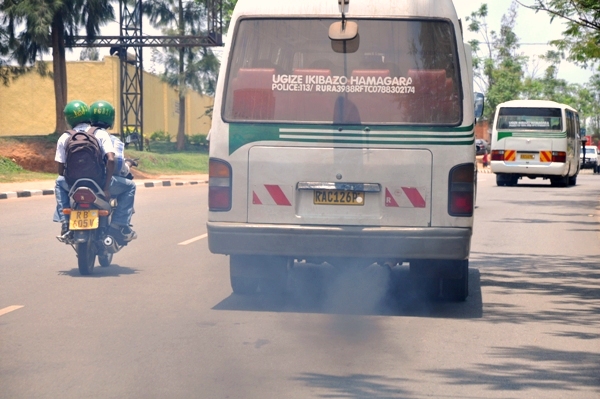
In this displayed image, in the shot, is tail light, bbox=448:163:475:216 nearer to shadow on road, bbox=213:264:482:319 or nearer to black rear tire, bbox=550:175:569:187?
shadow on road, bbox=213:264:482:319

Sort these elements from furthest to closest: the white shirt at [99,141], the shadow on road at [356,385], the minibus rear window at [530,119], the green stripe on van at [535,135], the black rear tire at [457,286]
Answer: the minibus rear window at [530,119] → the green stripe on van at [535,135] → the white shirt at [99,141] → the black rear tire at [457,286] → the shadow on road at [356,385]

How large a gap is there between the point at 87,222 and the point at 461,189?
3810 mm

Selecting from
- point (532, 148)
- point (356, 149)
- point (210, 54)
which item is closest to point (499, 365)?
point (356, 149)

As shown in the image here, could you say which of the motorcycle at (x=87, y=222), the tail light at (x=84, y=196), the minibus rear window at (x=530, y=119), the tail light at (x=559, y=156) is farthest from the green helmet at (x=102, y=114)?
the minibus rear window at (x=530, y=119)

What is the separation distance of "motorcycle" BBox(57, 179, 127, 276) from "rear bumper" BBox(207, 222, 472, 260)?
2.24 meters

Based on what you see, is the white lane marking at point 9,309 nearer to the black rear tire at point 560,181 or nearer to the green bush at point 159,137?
the black rear tire at point 560,181

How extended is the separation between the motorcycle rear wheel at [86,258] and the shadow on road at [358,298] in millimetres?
1841

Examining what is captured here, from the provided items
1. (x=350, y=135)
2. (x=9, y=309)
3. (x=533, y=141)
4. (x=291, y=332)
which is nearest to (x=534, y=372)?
(x=291, y=332)

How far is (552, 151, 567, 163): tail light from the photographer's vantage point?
3222 centimetres

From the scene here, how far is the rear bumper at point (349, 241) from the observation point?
7.75m

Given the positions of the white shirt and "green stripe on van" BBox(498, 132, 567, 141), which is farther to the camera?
"green stripe on van" BBox(498, 132, 567, 141)

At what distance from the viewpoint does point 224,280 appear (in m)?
9.82

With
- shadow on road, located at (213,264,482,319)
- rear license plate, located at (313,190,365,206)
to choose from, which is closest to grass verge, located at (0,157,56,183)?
shadow on road, located at (213,264,482,319)

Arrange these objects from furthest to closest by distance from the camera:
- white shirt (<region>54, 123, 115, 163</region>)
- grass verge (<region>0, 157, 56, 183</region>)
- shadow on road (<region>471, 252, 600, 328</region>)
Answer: grass verge (<region>0, 157, 56, 183</region>) → white shirt (<region>54, 123, 115, 163</region>) → shadow on road (<region>471, 252, 600, 328</region>)
